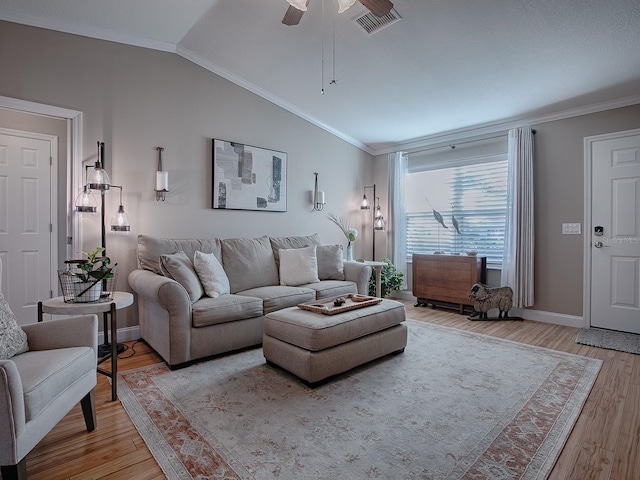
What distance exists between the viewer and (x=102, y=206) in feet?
10.00

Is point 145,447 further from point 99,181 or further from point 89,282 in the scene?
point 99,181

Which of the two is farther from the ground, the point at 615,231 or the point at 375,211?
the point at 375,211

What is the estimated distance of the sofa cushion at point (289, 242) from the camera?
4.09m

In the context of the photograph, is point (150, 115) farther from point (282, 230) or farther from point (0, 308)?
point (0, 308)

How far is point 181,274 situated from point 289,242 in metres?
1.64

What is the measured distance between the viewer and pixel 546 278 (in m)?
4.06

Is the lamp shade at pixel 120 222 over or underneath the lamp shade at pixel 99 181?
underneath

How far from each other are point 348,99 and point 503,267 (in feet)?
9.41

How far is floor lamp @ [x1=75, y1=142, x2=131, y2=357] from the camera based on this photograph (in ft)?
9.35

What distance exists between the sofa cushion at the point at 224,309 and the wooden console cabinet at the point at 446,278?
8.77 feet

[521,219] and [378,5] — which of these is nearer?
[378,5]

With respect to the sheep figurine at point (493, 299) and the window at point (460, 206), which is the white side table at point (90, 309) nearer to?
the sheep figurine at point (493, 299)

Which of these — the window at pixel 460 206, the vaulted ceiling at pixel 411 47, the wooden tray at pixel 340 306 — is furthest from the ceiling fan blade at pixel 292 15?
the window at pixel 460 206

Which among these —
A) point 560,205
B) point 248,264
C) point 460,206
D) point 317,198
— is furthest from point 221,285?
point 560,205
